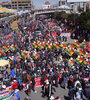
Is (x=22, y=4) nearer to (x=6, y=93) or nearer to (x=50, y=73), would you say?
(x=50, y=73)

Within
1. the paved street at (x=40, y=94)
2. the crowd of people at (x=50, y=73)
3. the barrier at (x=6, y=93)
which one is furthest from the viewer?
the paved street at (x=40, y=94)

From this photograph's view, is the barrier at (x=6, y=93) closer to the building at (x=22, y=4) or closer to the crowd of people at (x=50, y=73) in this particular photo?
the crowd of people at (x=50, y=73)

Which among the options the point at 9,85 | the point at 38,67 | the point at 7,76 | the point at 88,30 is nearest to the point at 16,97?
the point at 9,85

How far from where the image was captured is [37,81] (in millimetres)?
11070

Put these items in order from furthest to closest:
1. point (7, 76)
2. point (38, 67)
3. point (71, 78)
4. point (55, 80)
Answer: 1. point (38, 67)
2. point (7, 76)
3. point (55, 80)
4. point (71, 78)

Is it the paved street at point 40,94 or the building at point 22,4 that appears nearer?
the paved street at point 40,94

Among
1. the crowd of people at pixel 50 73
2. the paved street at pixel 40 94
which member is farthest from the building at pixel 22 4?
the paved street at pixel 40 94

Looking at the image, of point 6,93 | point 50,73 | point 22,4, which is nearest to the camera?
point 6,93

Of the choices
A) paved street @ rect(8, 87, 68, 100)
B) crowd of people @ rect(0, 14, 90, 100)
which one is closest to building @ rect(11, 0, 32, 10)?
crowd of people @ rect(0, 14, 90, 100)

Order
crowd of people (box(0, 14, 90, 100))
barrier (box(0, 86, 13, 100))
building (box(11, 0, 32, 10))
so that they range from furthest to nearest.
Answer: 1. building (box(11, 0, 32, 10))
2. barrier (box(0, 86, 13, 100))
3. crowd of people (box(0, 14, 90, 100))

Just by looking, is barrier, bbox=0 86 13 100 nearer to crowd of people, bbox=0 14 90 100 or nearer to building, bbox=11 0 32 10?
crowd of people, bbox=0 14 90 100

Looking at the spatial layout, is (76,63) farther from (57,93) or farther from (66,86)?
(57,93)

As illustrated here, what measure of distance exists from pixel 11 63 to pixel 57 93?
4.89m

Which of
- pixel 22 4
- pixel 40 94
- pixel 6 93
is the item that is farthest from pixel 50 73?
pixel 22 4
